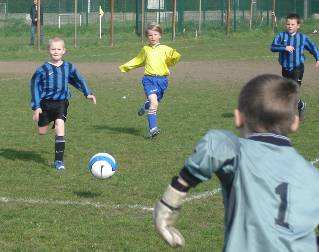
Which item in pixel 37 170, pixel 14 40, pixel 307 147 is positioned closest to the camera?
pixel 37 170

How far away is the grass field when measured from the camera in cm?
730

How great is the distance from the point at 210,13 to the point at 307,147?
34541 millimetres

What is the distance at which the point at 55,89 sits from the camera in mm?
10609

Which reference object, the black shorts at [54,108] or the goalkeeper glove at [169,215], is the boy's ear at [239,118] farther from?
the black shorts at [54,108]

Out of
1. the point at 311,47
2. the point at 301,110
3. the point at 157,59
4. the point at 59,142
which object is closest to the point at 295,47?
the point at 311,47

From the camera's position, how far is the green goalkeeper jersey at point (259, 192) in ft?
11.7

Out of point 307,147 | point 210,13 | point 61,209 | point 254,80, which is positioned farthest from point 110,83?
point 210,13

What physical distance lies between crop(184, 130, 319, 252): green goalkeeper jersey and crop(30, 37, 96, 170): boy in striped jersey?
22.6ft

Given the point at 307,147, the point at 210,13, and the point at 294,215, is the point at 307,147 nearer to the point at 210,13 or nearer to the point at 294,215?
the point at 294,215

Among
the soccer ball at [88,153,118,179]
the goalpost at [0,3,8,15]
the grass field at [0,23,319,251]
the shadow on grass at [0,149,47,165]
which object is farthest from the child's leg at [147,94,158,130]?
the goalpost at [0,3,8,15]

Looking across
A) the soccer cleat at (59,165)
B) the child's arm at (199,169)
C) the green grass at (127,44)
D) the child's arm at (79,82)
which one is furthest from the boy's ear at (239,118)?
the green grass at (127,44)

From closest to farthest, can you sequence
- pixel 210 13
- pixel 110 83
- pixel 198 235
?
pixel 198 235, pixel 110 83, pixel 210 13

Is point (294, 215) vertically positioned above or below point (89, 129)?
above

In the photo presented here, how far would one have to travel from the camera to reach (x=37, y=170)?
33.7ft
